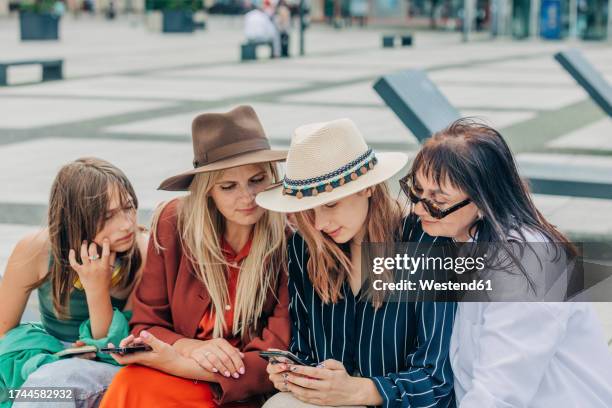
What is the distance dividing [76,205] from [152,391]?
67cm

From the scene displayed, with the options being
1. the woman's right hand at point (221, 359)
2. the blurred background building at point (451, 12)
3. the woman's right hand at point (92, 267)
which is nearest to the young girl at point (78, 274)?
the woman's right hand at point (92, 267)

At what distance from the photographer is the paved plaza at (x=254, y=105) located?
7.75m

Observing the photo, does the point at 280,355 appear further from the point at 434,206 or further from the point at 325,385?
the point at 434,206

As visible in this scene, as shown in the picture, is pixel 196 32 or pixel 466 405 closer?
pixel 466 405

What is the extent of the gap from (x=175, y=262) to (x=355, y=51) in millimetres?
24129

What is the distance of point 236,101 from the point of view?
14.0 meters

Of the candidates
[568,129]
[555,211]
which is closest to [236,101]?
[568,129]

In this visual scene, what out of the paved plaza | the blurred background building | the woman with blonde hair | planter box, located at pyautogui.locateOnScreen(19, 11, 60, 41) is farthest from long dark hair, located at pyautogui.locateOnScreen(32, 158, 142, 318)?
planter box, located at pyautogui.locateOnScreen(19, 11, 60, 41)

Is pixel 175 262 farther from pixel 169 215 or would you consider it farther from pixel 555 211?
pixel 555 211

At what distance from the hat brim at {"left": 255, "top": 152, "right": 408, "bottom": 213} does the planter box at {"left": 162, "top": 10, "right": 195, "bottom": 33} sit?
33.8 m

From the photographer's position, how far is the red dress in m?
3.02

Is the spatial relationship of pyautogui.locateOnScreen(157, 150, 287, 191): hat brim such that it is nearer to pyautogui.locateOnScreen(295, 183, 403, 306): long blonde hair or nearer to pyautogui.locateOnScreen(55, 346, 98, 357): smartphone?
pyautogui.locateOnScreen(295, 183, 403, 306): long blonde hair

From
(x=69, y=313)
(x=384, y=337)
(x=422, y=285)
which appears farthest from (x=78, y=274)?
(x=422, y=285)

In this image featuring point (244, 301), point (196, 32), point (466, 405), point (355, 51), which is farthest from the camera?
point (196, 32)
